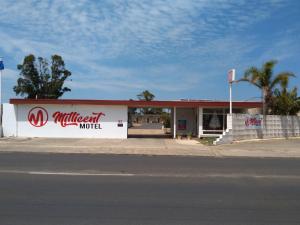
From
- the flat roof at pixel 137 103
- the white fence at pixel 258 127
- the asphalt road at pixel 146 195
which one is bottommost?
the asphalt road at pixel 146 195

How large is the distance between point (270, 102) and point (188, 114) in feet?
24.6

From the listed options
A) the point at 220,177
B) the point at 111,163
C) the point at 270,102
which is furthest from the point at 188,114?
the point at 220,177

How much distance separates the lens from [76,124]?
3403 cm

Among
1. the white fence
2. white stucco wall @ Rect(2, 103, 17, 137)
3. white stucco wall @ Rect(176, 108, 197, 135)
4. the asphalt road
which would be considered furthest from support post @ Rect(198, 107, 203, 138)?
the asphalt road

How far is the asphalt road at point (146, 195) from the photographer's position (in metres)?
7.65

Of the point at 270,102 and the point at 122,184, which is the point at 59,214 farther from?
the point at 270,102

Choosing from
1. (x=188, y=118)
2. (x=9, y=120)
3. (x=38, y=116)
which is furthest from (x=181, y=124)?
(x=9, y=120)

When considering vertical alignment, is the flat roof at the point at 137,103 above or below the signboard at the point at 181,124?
above

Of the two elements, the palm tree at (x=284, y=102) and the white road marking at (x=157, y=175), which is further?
the palm tree at (x=284, y=102)

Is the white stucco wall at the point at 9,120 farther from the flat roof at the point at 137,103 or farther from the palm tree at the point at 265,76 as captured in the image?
the palm tree at the point at 265,76

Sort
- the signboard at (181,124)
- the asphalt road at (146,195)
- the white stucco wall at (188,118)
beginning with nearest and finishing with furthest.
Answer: the asphalt road at (146,195)
the white stucco wall at (188,118)
the signboard at (181,124)

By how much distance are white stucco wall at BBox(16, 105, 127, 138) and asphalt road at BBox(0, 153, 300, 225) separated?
18995mm

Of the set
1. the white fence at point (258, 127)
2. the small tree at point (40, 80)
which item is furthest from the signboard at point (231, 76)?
the small tree at point (40, 80)

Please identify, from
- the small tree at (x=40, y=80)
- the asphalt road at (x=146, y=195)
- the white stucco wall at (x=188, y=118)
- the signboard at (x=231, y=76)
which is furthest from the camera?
the small tree at (x=40, y=80)
